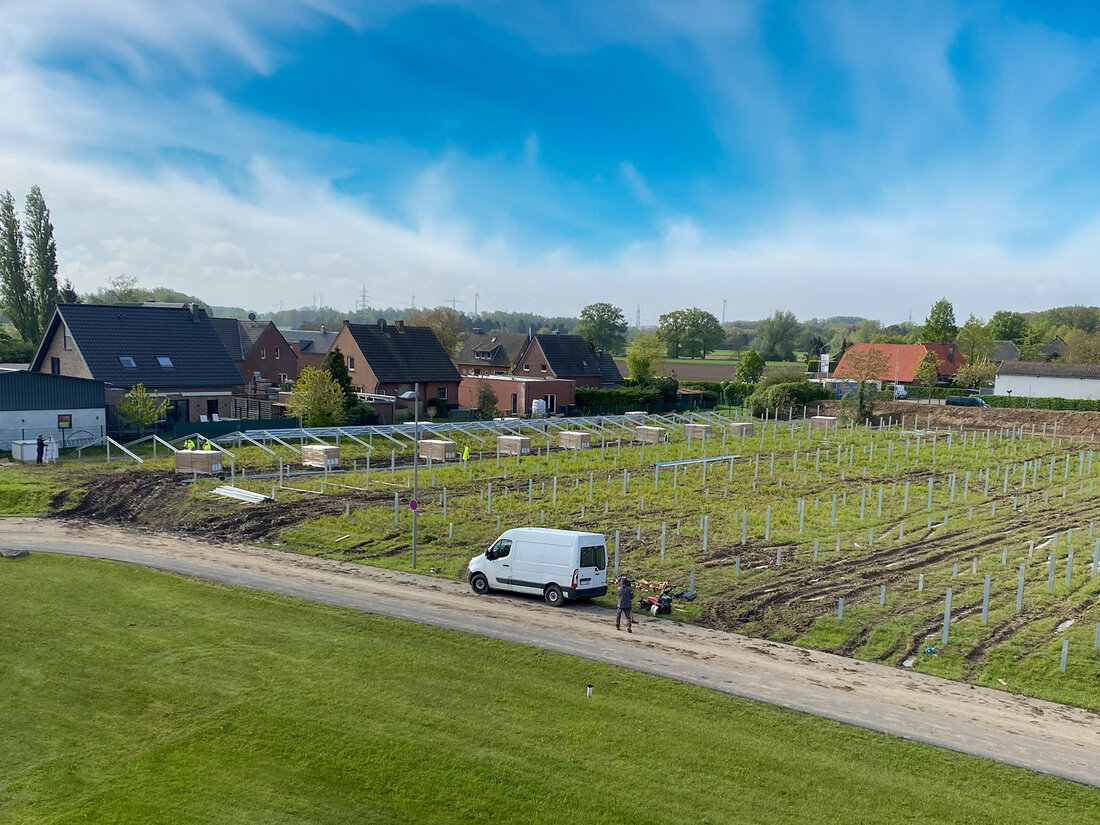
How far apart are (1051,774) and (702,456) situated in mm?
36941

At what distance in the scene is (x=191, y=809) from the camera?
11734 mm

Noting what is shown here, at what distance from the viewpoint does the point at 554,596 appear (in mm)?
22047

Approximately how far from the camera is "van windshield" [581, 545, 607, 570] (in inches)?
866

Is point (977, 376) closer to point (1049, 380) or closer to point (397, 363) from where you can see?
point (1049, 380)

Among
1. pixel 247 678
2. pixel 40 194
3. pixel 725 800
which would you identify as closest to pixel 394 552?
pixel 247 678

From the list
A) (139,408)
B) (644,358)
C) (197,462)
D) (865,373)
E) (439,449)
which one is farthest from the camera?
(644,358)

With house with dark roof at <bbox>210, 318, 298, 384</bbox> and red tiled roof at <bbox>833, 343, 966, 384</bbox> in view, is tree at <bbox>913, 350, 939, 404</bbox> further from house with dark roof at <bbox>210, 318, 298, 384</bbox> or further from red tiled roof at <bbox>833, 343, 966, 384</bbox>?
house with dark roof at <bbox>210, 318, 298, 384</bbox>

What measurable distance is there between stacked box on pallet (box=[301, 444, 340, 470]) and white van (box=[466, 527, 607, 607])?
20.9 meters

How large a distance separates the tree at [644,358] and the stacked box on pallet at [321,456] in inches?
1672

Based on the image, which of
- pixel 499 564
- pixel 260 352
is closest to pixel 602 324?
pixel 260 352

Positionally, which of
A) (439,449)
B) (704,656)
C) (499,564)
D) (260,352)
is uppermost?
(260,352)

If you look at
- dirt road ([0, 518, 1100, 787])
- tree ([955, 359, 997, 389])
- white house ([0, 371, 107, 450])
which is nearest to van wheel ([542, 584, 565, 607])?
dirt road ([0, 518, 1100, 787])

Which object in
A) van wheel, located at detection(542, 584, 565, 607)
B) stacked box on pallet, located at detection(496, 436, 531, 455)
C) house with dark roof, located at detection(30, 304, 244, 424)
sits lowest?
van wheel, located at detection(542, 584, 565, 607)

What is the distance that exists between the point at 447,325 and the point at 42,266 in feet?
189
